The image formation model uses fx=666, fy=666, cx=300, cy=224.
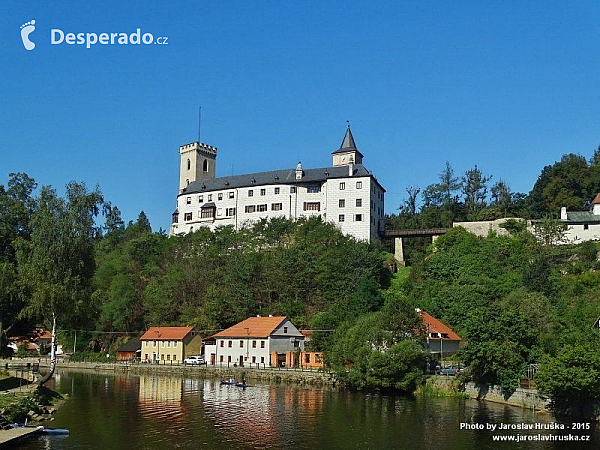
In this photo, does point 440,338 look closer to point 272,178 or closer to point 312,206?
point 312,206

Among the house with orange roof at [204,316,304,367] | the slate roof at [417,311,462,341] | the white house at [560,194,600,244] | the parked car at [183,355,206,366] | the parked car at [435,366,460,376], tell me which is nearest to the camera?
the parked car at [435,366,460,376]

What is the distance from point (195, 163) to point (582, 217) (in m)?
61.1

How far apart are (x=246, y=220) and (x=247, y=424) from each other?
60.7 m

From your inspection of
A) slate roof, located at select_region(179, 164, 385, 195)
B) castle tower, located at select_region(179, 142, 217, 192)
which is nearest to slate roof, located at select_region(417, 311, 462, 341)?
slate roof, located at select_region(179, 164, 385, 195)

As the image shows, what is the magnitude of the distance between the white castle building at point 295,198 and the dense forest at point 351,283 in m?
3.32

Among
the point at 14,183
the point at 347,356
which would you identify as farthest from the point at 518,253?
the point at 14,183

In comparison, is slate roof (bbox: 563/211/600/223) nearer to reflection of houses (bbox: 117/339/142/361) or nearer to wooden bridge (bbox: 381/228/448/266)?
wooden bridge (bbox: 381/228/448/266)

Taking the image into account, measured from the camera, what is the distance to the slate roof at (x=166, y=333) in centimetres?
7162

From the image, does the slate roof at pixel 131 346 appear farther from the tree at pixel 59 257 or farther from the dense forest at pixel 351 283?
the tree at pixel 59 257

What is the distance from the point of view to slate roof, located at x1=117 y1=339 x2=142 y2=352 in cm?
7512

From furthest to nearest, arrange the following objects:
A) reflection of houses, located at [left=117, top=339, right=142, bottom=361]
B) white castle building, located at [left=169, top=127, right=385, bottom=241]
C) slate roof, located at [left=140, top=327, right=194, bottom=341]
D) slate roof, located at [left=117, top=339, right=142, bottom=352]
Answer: white castle building, located at [left=169, top=127, right=385, bottom=241]
slate roof, located at [left=117, top=339, right=142, bottom=352]
reflection of houses, located at [left=117, top=339, right=142, bottom=361]
slate roof, located at [left=140, top=327, right=194, bottom=341]

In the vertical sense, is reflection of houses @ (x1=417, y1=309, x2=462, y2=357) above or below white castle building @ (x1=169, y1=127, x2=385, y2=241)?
below

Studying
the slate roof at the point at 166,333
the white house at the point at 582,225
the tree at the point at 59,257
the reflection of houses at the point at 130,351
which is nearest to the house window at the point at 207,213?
the slate roof at the point at 166,333

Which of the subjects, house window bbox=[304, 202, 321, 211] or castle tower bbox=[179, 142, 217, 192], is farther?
castle tower bbox=[179, 142, 217, 192]
